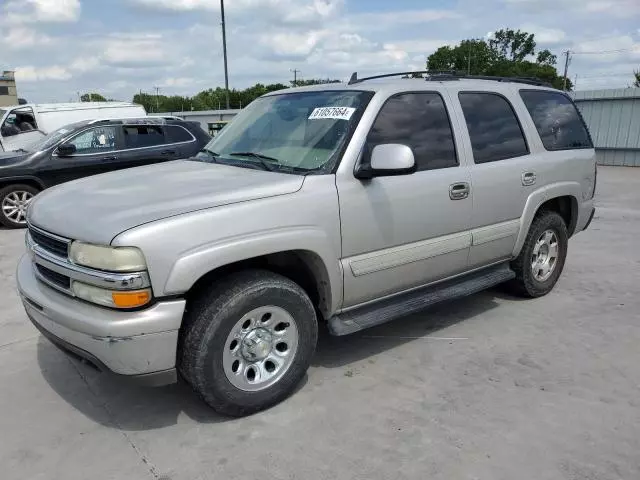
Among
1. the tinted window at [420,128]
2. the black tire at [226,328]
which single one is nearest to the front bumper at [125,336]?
the black tire at [226,328]

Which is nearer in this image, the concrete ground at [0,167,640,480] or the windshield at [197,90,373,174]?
the concrete ground at [0,167,640,480]

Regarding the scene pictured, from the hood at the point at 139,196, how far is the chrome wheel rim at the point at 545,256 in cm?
278

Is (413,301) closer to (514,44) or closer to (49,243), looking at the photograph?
(49,243)

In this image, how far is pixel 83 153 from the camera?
8969 millimetres

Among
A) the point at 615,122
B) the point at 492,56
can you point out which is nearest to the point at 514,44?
the point at 492,56

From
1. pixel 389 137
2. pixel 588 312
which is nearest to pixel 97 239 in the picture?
pixel 389 137

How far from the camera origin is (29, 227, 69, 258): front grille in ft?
9.58

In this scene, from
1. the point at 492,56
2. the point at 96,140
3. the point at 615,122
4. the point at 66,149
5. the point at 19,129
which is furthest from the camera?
the point at 492,56

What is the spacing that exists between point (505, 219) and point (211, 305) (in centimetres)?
263

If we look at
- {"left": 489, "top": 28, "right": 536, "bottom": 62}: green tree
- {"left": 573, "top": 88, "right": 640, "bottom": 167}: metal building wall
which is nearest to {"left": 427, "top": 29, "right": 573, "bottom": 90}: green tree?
{"left": 489, "top": 28, "right": 536, "bottom": 62}: green tree

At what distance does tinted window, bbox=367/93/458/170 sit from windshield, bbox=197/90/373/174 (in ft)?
0.59

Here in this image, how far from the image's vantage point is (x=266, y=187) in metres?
3.14

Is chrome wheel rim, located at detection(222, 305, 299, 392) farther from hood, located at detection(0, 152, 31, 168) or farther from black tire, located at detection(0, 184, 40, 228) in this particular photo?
hood, located at detection(0, 152, 31, 168)

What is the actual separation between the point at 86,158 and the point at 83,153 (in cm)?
12
